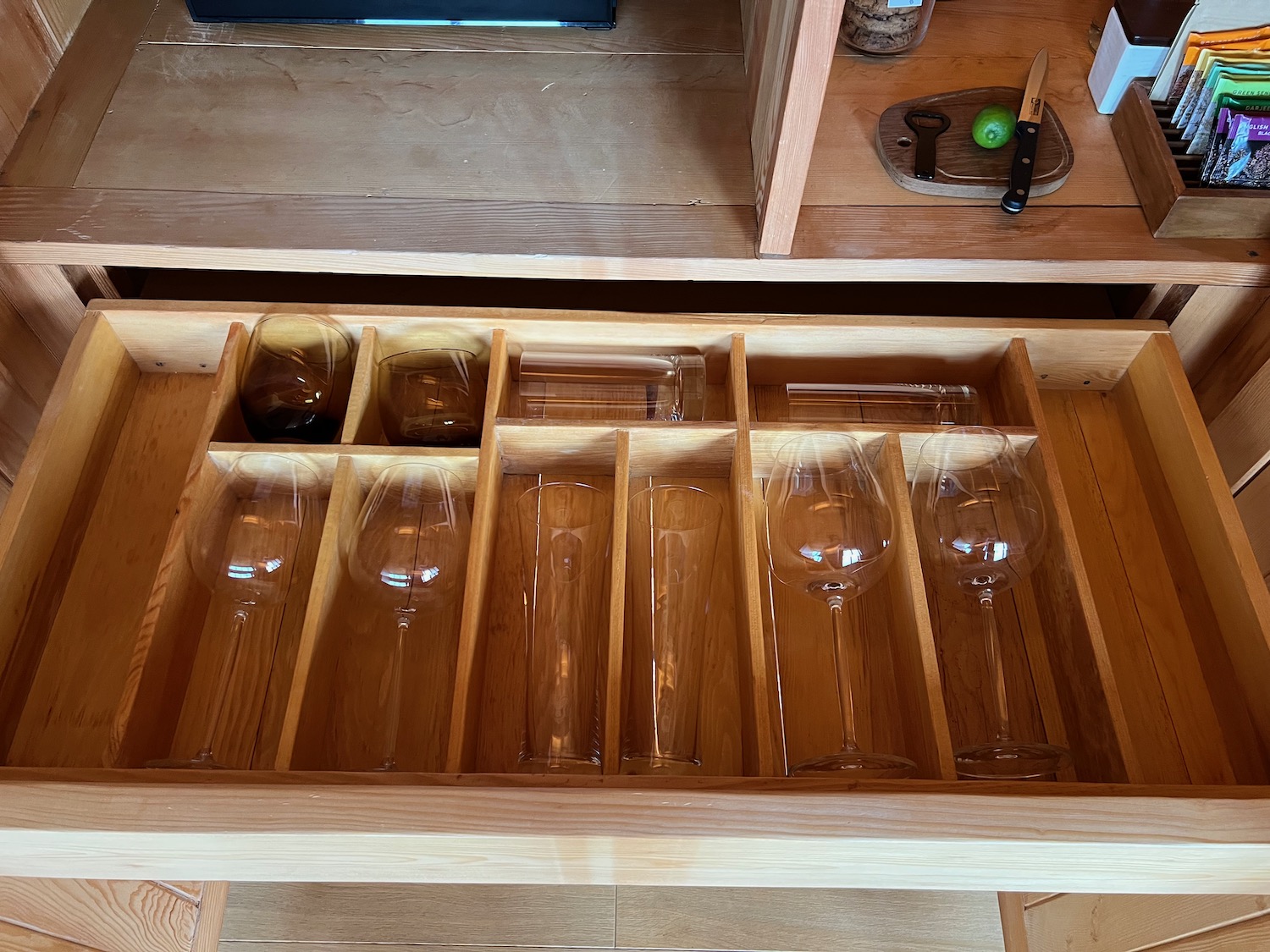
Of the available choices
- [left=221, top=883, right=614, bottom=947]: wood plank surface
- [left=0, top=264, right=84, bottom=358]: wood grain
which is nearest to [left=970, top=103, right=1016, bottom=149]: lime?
[left=0, top=264, right=84, bottom=358]: wood grain

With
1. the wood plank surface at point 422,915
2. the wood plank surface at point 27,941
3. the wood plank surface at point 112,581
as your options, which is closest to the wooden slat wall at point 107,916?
the wood plank surface at point 27,941

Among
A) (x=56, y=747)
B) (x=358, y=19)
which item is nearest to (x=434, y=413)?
(x=56, y=747)

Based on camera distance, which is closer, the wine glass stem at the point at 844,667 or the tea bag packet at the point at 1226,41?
the wine glass stem at the point at 844,667

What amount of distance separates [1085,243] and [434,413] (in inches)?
29.4

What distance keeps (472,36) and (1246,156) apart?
0.95 meters

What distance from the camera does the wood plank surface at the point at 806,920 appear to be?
1.45m

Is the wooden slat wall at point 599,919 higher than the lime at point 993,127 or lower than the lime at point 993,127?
lower

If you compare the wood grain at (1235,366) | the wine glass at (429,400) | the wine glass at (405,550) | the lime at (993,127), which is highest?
the lime at (993,127)

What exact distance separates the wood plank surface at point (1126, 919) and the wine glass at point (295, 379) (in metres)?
1.08

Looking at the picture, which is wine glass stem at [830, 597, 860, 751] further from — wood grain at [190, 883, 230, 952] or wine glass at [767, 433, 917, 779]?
wood grain at [190, 883, 230, 952]

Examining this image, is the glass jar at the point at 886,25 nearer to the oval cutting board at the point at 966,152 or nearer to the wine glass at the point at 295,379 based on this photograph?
the oval cutting board at the point at 966,152

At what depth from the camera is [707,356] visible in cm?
110

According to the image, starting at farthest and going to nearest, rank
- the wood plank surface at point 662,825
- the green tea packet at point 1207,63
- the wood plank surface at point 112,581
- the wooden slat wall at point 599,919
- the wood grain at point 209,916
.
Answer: the wooden slat wall at point 599,919
the wood grain at point 209,916
the green tea packet at point 1207,63
the wood plank surface at point 112,581
the wood plank surface at point 662,825

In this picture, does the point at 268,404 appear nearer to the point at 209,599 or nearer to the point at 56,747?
the point at 209,599
